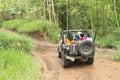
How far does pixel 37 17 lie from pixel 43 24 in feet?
12.4

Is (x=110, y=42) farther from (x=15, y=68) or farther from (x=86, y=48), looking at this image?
(x=15, y=68)

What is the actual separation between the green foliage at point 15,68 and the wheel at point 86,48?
2033 millimetres

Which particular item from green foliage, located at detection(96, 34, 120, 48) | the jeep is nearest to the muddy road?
the jeep

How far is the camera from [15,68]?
26.1 feet

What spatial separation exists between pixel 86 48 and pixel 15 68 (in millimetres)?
3423

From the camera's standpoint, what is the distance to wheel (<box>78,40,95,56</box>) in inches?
411

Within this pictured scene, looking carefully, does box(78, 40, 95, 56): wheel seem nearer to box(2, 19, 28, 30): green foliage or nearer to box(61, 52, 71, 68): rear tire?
box(61, 52, 71, 68): rear tire

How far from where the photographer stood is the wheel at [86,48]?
34.2ft

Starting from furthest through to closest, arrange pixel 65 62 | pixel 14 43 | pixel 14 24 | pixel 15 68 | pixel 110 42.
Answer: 1. pixel 14 24
2. pixel 110 42
3. pixel 14 43
4. pixel 65 62
5. pixel 15 68

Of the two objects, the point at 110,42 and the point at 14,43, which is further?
the point at 110,42

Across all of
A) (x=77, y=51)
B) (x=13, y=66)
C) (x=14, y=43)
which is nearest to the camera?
(x=13, y=66)

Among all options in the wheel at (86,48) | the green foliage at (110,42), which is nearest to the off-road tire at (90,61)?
the wheel at (86,48)

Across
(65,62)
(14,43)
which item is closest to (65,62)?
(65,62)

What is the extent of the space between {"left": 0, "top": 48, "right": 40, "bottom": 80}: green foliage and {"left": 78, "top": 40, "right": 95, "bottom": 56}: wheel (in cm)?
203
